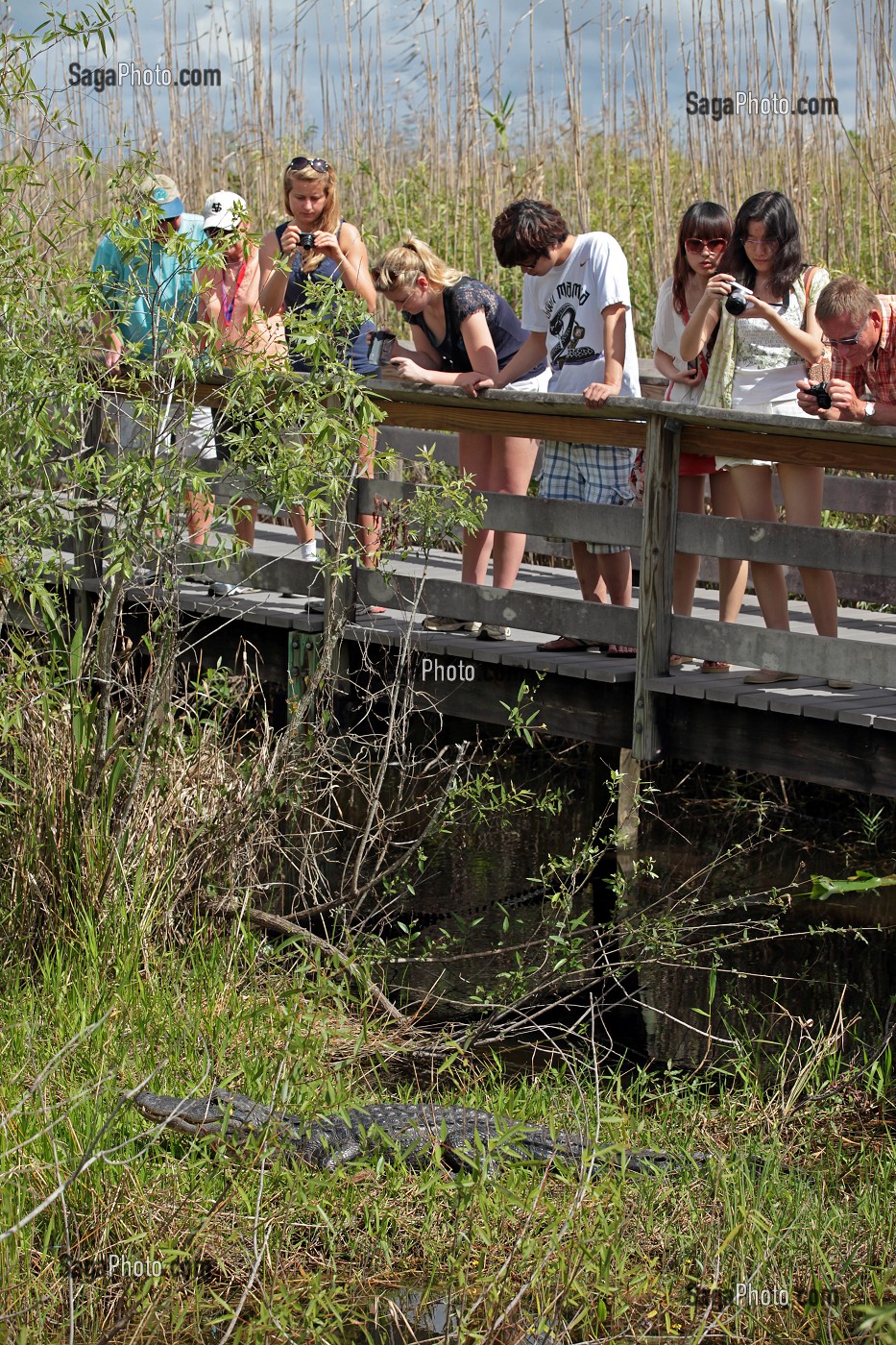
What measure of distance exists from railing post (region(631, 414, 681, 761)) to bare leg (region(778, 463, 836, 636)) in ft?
1.15

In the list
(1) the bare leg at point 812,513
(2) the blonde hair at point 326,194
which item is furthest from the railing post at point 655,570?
(2) the blonde hair at point 326,194

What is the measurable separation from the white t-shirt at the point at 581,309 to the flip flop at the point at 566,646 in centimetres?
87

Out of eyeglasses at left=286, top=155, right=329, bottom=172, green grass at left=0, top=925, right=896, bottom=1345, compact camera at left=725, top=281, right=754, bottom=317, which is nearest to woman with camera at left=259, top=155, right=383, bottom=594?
eyeglasses at left=286, top=155, right=329, bottom=172

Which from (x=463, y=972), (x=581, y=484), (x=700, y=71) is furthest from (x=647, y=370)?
(x=463, y=972)

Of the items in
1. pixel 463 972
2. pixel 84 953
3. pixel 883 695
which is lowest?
pixel 463 972

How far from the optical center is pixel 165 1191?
2.79m

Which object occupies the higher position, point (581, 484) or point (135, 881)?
point (581, 484)

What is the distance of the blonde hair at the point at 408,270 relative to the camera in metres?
5.17

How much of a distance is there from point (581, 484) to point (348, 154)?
4962 mm

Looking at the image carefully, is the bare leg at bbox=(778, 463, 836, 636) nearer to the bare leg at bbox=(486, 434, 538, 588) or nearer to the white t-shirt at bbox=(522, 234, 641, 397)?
the white t-shirt at bbox=(522, 234, 641, 397)

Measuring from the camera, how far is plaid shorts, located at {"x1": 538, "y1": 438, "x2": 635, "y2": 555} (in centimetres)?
524

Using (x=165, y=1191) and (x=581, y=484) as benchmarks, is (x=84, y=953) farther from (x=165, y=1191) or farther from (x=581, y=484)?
(x=581, y=484)

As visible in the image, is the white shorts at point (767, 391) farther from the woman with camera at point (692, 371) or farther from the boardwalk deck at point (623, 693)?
the boardwalk deck at point (623, 693)

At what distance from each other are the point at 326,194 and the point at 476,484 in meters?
1.18
